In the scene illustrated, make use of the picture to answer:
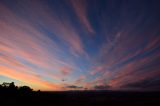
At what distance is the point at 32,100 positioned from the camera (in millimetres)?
36031

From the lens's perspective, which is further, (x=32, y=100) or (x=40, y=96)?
(x=40, y=96)

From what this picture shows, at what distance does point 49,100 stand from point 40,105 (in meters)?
5.97

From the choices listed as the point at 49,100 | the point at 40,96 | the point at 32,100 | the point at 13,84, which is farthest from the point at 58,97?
the point at 13,84

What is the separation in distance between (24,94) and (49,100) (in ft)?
35.9

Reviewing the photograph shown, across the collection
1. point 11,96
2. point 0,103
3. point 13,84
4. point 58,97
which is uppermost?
point 58,97

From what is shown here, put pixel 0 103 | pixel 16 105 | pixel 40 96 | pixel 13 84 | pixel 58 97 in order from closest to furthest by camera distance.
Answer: pixel 0 103 < pixel 16 105 < pixel 13 84 < pixel 40 96 < pixel 58 97

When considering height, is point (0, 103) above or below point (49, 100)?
below

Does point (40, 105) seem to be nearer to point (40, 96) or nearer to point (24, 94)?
point (40, 96)

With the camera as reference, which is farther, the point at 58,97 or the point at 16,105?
the point at 58,97

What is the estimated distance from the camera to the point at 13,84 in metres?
33.6

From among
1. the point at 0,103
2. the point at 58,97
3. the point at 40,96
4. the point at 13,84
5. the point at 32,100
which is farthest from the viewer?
the point at 58,97

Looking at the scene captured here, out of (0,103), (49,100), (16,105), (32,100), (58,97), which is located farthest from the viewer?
(58,97)

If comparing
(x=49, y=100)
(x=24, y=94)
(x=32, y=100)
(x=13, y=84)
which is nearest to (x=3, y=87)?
(x=13, y=84)

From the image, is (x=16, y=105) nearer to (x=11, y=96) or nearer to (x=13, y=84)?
(x=11, y=96)
